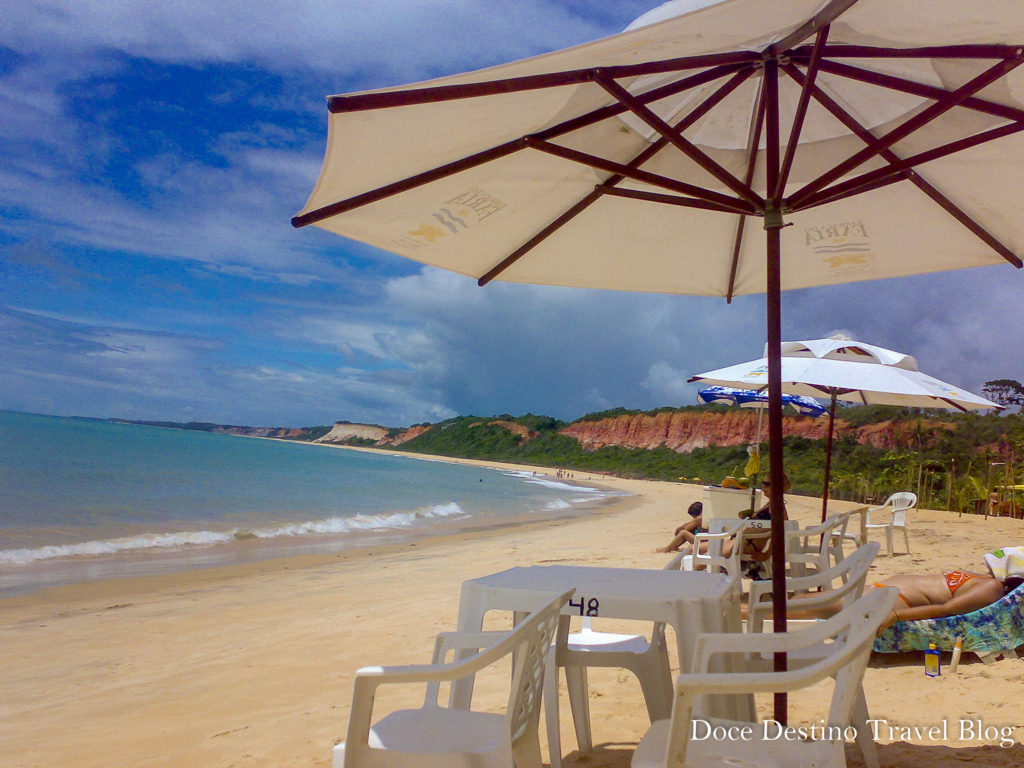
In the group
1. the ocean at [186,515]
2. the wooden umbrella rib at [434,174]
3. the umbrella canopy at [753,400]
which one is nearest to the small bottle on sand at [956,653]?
the wooden umbrella rib at [434,174]

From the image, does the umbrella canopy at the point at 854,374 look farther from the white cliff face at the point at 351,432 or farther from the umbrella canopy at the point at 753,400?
the white cliff face at the point at 351,432

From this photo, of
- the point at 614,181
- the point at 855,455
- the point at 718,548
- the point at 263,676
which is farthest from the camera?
the point at 855,455

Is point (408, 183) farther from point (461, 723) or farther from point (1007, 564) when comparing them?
point (1007, 564)

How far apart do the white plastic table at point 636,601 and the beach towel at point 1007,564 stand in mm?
2300

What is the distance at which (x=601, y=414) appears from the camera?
257ft

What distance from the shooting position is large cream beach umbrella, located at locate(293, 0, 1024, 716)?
206 cm

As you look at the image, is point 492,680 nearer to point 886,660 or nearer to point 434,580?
point 886,660

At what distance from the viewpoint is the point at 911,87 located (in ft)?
8.20

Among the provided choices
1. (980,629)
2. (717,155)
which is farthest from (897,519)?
(717,155)

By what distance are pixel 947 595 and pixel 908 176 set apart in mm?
2229

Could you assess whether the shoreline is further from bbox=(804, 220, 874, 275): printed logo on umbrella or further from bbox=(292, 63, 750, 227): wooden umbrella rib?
bbox=(804, 220, 874, 275): printed logo on umbrella

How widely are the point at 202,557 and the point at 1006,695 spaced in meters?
9.55

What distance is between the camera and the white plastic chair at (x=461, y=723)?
164 centimetres

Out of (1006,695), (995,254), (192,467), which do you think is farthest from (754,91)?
(192,467)
